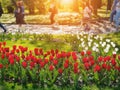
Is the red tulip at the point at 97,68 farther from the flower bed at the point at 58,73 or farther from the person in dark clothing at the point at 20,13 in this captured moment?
the person in dark clothing at the point at 20,13

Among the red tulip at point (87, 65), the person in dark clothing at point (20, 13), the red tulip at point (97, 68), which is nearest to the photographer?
the red tulip at point (97, 68)

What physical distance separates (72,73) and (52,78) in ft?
2.05

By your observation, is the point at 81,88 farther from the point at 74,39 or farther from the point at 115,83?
the point at 74,39

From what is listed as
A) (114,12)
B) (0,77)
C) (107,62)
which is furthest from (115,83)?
(114,12)

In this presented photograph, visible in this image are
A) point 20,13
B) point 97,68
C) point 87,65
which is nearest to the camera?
point 97,68

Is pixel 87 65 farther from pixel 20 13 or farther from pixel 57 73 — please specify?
pixel 20 13

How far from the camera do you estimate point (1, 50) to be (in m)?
11.4

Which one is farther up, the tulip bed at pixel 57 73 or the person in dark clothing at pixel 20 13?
the tulip bed at pixel 57 73

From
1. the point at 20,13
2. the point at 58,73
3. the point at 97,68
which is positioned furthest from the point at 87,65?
the point at 20,13

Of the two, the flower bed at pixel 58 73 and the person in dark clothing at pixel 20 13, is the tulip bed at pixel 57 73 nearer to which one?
the flower bed at pixel 58 73

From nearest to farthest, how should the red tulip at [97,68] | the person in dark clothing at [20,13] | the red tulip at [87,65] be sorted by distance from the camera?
the red tulip at [97,68], the red tulip at [87,65], the person in dark clothing at [20,13]

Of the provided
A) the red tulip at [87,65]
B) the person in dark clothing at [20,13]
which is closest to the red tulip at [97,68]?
the red tulip at [87,65]

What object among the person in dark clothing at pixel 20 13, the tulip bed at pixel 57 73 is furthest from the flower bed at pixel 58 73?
the person in dark clothing at pixel 20 13

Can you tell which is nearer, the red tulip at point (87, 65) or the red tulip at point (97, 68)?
the red tulip at point (97, 68)
